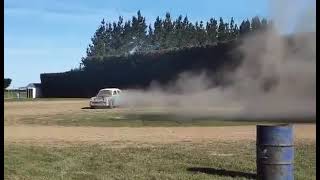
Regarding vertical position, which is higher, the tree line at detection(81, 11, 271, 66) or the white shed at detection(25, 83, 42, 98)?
the tree line at detection(81, 11, 271, 66)

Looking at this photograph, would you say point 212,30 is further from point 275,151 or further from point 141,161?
point 275,151

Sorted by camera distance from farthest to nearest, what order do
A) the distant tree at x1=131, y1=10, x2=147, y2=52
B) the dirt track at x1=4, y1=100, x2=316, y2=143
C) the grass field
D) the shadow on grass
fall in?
the dirt track at x1=4, y1=100, x2=316, y2=143 → the distant tree at x1=131, y1=10, x2=147, y2=52 → the grass field → the shadow on grass

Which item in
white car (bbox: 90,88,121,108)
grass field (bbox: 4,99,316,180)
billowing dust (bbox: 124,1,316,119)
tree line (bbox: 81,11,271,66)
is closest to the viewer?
billowing dust (bbox: 124,1,316,119)

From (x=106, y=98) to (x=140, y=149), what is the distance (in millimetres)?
4301

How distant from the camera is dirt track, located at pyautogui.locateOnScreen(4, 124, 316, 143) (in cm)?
1360

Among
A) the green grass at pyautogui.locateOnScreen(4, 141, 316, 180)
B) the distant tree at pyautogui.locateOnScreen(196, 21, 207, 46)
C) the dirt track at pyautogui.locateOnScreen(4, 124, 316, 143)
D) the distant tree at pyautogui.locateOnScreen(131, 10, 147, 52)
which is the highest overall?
the distant tree at pyautogui.locateOnScreen(131, 10, 147, 52)

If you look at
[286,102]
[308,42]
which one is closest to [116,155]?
[286,102]

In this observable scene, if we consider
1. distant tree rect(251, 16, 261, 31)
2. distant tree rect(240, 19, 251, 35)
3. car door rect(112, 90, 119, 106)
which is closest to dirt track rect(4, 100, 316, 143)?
car door rect(112, 90, 119, 106)

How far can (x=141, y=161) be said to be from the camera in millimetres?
9805

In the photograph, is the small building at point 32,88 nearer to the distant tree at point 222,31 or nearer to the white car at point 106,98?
the white car at point 106,98

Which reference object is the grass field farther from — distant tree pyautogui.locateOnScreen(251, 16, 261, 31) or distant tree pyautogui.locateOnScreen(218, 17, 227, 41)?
distant tree pyautogui.locateOnScreen(218, 17, 227, 41)

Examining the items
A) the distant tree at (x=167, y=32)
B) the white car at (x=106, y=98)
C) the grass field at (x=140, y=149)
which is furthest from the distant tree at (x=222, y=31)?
the white car at (x=106, y=98)

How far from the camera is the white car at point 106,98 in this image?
14035mm

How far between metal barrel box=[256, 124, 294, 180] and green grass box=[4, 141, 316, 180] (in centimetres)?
135
